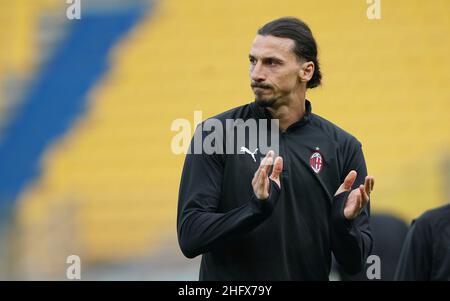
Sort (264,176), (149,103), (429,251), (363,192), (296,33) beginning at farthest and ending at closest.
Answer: (149,103) → (429,251) → (296,33) → (363,192) → (264,176)

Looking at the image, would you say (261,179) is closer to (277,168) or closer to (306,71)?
(277,168)

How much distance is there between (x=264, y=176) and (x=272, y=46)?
588mm

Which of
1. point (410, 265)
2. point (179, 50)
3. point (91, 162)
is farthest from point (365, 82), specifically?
point (410, 265)

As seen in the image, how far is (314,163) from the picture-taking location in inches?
136

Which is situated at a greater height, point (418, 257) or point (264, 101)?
point (264, 101)

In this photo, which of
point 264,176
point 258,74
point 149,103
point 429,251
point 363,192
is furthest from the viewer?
point 149,103

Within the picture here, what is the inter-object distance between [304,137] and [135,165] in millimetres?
5150

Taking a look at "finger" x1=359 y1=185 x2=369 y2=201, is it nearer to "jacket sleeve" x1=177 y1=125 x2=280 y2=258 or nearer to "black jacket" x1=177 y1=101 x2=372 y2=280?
"black jacket" x1=177 y1=101 x2=372 y2=280

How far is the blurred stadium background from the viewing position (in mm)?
8219

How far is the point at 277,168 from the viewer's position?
3.20 meters

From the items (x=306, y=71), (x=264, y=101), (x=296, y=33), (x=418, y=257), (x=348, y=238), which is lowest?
(x=418, y=257)

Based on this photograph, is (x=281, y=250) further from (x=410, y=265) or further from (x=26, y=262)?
(x=26, y=262)

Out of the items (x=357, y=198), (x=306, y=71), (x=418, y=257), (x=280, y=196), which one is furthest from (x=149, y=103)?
(x=357, y=198)

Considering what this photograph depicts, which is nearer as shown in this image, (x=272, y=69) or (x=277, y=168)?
(x=277, y=168)
